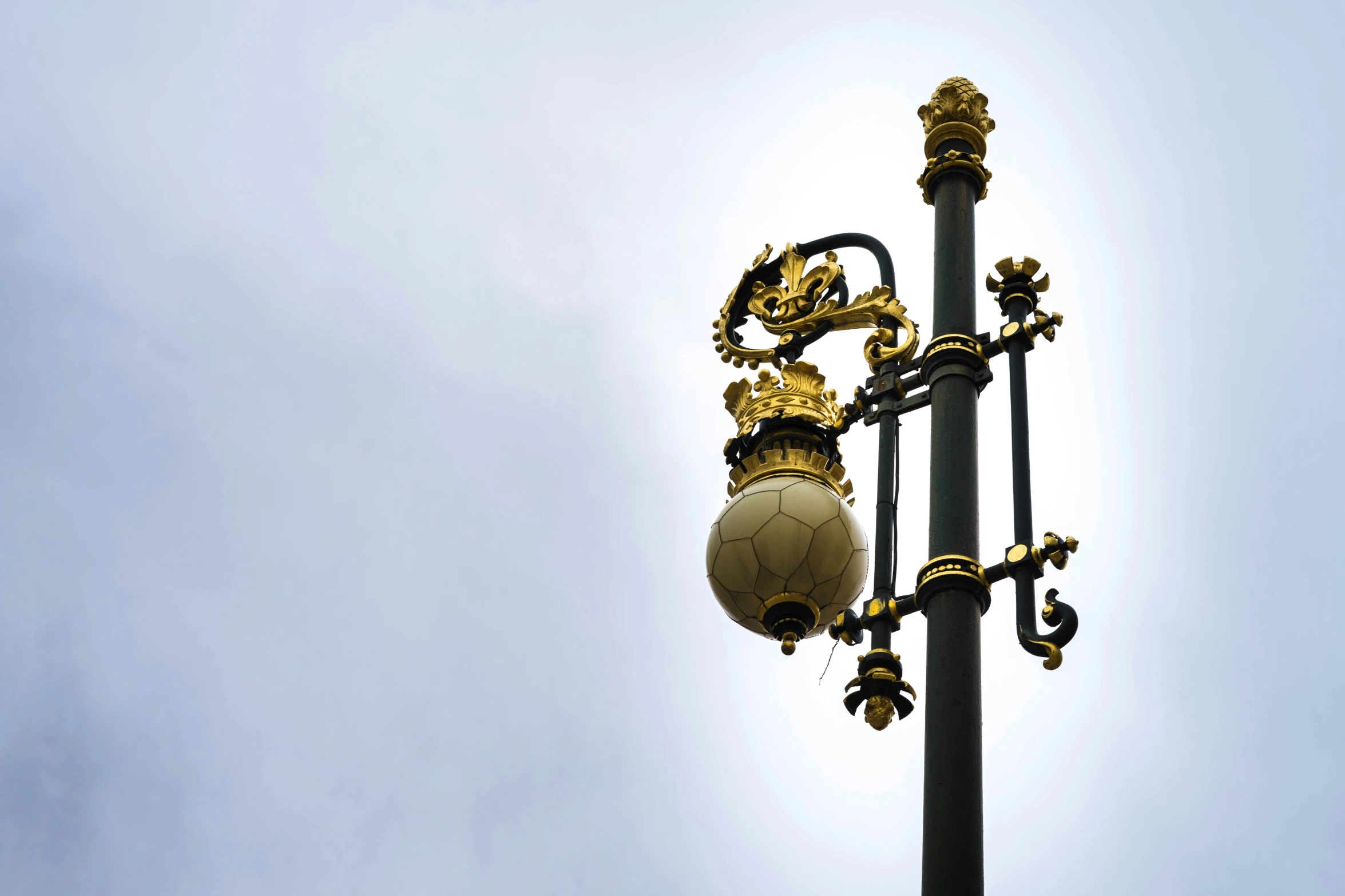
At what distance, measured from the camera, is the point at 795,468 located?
265 inches

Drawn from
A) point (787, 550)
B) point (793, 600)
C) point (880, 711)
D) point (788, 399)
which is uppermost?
point (788, 399)

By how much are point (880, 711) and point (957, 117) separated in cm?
314

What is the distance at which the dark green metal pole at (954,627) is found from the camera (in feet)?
15.9

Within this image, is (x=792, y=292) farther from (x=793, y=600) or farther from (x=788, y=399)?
(x=793, y=600)

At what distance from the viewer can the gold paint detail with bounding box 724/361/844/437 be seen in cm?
696

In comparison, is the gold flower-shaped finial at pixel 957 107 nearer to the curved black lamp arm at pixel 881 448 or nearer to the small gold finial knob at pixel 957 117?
the small gold finial knob at pixel 957 117

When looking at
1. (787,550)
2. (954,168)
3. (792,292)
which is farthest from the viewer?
(792,292)

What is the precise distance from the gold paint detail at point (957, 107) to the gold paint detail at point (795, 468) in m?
1.75

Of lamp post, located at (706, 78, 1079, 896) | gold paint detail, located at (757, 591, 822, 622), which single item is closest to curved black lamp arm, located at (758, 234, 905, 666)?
lamp post, located at (706, 78, 1079, 896)

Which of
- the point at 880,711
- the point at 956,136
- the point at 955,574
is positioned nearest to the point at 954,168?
the point at 956,136

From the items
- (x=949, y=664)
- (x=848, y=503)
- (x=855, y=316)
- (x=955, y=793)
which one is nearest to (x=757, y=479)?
(x=848, y=503)

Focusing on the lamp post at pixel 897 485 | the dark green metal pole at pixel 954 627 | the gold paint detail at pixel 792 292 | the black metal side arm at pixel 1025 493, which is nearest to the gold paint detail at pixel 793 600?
the lamp post at pixel 897 485

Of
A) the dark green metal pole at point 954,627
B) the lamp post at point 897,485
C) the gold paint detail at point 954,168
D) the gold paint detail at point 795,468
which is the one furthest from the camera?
the gold paint detail at point 954,168

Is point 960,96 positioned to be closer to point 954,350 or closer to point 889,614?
point 954,350
